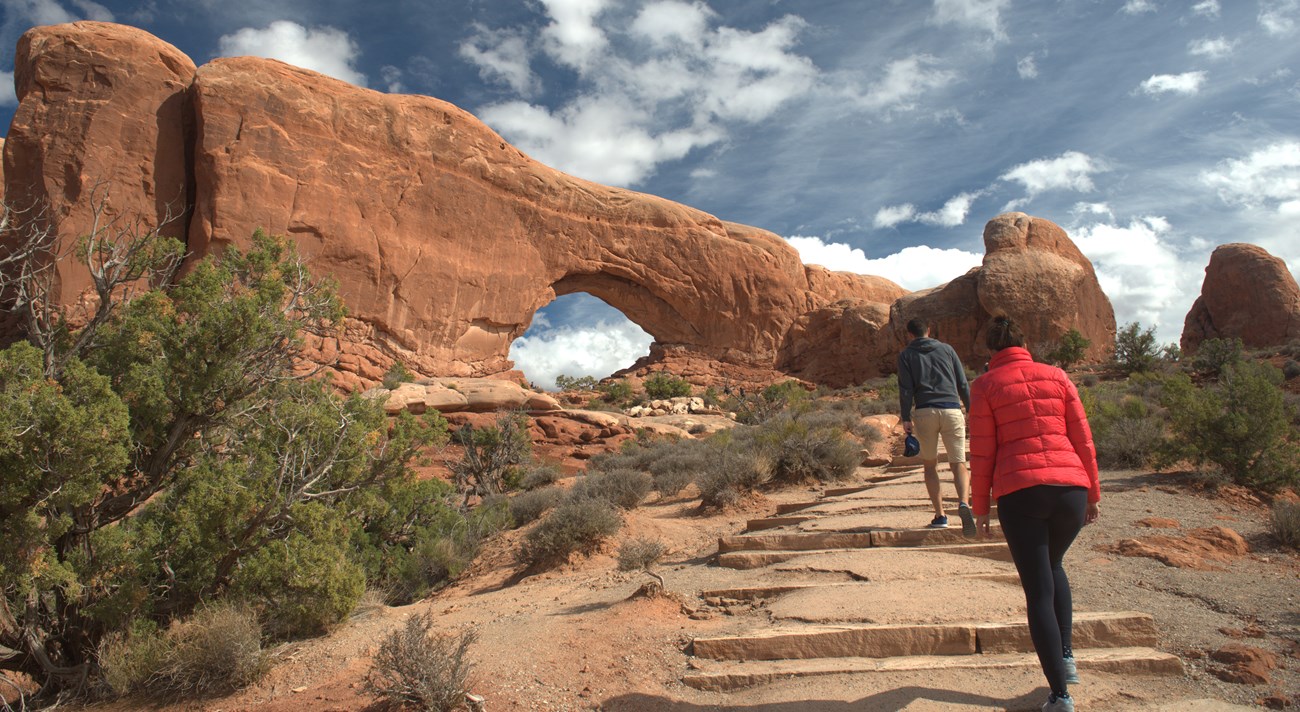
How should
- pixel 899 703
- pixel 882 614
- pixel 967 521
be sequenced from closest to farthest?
pixel 899 703 → pixel 882 614 → pixel 967 521

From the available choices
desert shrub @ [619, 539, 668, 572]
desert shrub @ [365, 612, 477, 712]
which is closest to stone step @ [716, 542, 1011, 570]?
desert shrub @ [619, 539, 668, 572]

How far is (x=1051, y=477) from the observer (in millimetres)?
3070

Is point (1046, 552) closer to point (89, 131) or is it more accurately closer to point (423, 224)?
point (423, 224)

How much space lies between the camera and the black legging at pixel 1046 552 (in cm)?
297

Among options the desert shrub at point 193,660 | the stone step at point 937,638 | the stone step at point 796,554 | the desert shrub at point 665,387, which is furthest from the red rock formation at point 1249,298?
the desert shrub at point 193,660

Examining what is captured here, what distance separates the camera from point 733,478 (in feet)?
32.4

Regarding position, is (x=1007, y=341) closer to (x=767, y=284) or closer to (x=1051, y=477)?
(x=1051, y=477)

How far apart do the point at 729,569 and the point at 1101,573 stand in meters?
2.69

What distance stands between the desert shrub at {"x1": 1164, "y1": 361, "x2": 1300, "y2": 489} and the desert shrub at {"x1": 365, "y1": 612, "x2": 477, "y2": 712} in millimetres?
8615

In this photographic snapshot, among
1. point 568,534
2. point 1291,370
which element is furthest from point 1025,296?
point 568,534

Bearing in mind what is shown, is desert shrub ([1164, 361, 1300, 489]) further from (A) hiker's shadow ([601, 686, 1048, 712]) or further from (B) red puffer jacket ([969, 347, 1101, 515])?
(A) hiker's shadow ([601, 686, 1048, 712])

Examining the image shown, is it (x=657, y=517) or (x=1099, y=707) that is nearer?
(x=1099, y=707)

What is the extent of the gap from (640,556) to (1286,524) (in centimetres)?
521

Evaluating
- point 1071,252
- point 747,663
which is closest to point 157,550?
point 747,663
